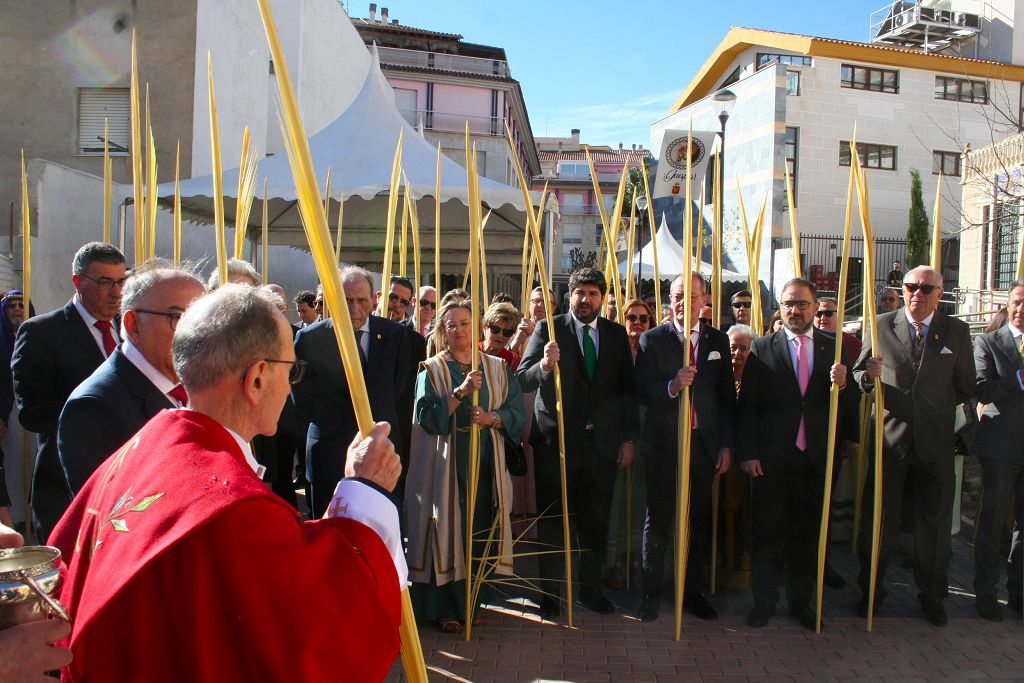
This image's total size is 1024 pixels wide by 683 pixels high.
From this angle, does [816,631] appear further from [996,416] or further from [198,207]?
[198,207]

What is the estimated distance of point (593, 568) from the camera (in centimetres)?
438

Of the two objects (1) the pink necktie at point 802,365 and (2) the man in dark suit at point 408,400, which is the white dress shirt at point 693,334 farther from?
(2) the man in dark suit at point 408,400

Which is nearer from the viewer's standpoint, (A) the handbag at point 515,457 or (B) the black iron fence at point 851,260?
(A) the handbag at point 515,457

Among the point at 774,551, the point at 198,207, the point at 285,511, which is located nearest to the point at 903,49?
the point at 198,207

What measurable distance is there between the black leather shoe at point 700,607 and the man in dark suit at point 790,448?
0.65ft

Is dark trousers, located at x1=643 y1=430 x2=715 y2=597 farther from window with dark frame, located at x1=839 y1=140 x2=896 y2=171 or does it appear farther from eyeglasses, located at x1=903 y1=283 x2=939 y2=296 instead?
window with dark frame, located at x1=839 y1=140 x2=896 y2=171

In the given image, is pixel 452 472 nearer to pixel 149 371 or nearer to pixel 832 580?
pixel 149 371

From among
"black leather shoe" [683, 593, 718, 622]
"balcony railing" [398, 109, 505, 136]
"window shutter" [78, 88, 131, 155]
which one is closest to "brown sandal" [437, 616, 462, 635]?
"black leather shoe" [683, 593, 718, 622]

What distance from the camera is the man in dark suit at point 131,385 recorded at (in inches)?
80.8

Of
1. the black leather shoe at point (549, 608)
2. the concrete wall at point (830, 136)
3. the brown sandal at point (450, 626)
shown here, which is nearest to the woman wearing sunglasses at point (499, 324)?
the black leather shoe at point (549, 608)

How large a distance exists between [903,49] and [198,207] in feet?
72.6

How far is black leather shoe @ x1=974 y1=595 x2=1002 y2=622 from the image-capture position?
14.1ft

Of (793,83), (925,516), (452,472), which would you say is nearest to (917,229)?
(793,83)

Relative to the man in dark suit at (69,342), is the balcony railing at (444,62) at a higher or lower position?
higher
